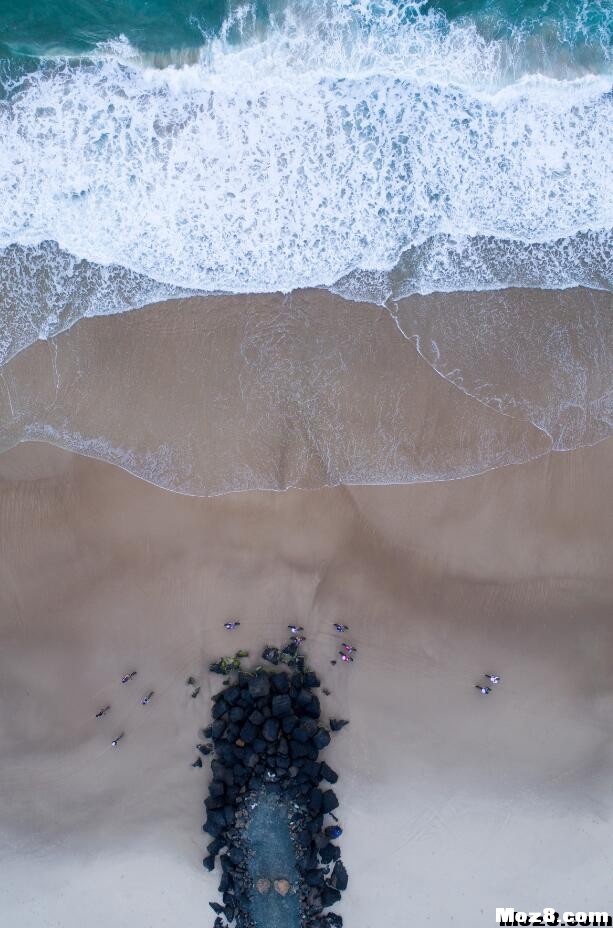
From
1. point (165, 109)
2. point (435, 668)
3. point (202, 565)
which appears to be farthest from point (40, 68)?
point (435, 668)

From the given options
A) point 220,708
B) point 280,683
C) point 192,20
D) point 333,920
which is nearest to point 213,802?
point 220,708

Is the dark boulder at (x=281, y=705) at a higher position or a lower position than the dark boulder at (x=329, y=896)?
higher

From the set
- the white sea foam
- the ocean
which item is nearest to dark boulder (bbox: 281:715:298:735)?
the ocean

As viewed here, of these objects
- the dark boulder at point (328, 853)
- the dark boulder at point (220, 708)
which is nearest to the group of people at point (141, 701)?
the dark boulder at point (220, 708)

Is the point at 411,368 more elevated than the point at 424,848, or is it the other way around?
the point at 411,368

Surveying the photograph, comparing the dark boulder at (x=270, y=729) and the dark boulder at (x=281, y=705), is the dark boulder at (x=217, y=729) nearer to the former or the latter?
the dark boulder at (x=270, y=729)

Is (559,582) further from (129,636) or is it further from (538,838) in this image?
(129,636)
